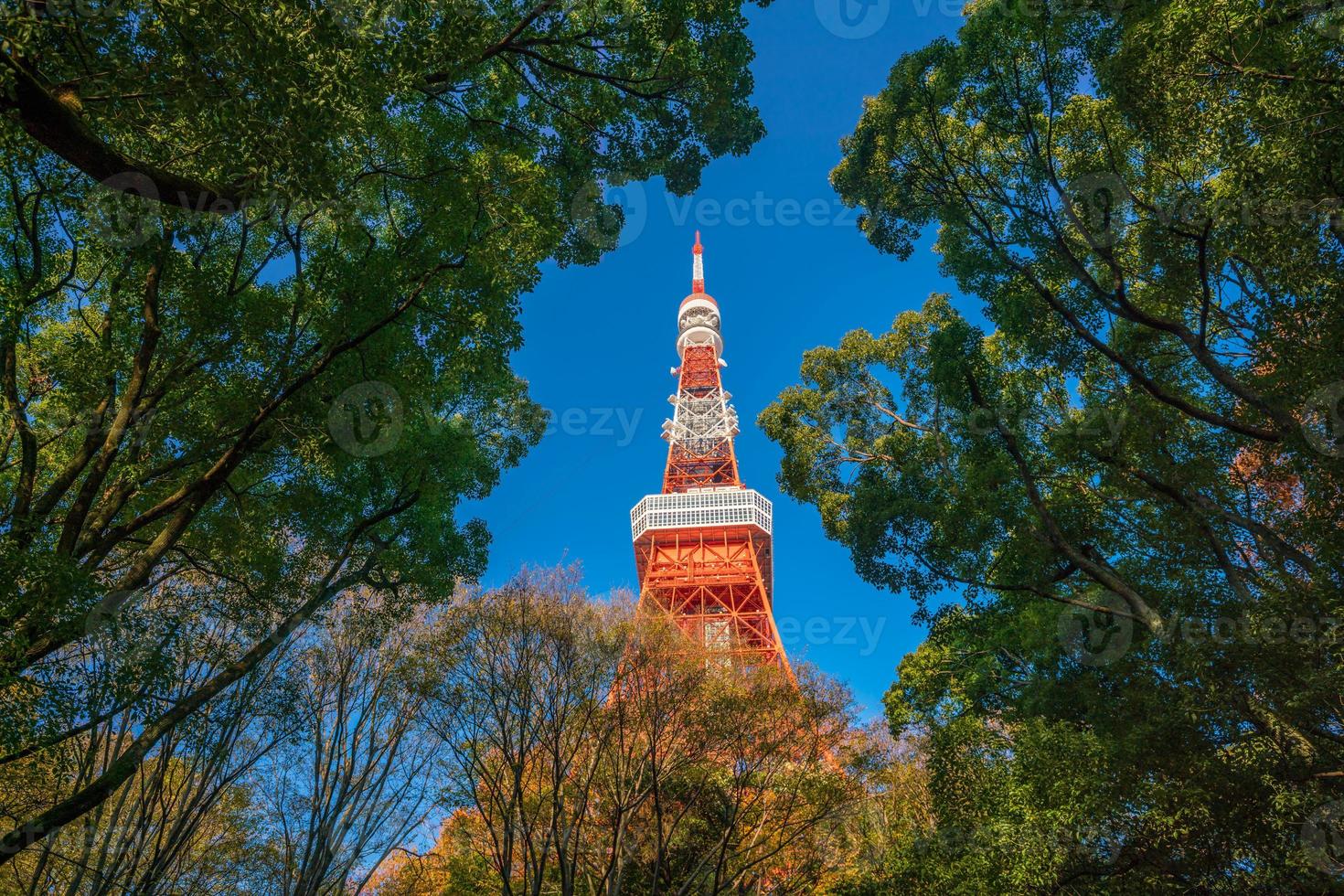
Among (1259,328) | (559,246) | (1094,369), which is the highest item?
(559,246)

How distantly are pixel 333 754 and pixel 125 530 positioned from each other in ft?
11.5

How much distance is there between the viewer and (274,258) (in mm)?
5902

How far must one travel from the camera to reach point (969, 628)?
8.41 m

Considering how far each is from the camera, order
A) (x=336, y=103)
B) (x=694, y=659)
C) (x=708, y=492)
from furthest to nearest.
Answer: (x=708, y=492), (x=694, y=659), (x=336, y=103)

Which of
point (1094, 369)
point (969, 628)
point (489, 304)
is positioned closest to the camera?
point (489, 304)

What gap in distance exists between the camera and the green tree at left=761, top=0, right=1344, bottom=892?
4914 millimetres

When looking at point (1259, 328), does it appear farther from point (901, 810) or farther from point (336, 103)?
point (901, 810)

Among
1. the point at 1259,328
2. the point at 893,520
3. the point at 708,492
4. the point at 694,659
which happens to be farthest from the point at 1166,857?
the point at 708,492
